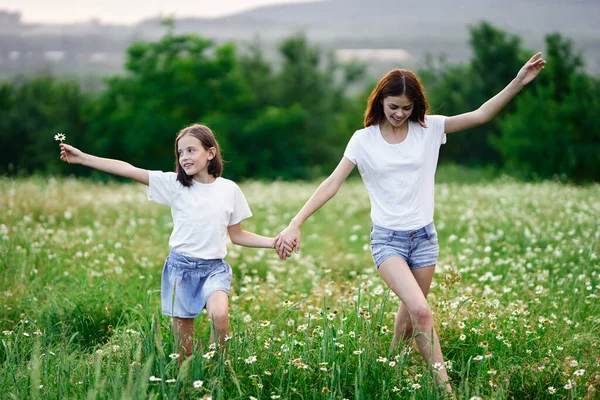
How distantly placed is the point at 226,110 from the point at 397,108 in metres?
43.2

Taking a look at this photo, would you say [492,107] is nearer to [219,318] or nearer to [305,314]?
[219,318]

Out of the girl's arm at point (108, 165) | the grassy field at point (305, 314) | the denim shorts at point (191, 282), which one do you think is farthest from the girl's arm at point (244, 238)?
the girl's arm at point (108, 165)

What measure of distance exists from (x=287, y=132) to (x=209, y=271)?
44065mm

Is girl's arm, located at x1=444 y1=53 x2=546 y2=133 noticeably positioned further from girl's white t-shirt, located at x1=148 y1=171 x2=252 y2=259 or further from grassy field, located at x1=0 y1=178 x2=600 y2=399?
girl's white t-shirt, located at x1=148 y1=171 x2=252 y2=259

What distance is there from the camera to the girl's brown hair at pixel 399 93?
13.9 ft

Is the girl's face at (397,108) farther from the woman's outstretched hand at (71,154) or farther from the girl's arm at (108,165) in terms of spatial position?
the woman's outstretched hand at (71,154)

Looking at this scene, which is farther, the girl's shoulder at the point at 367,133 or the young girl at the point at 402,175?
the girl's shoulder at the point at 367,133

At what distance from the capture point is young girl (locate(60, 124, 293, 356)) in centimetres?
429

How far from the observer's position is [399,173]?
431cm

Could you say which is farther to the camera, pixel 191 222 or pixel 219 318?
pixel 191 222

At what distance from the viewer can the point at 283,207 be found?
1342 cm

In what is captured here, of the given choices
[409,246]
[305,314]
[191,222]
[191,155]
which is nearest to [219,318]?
[191,222]

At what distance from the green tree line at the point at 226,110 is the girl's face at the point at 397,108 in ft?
107

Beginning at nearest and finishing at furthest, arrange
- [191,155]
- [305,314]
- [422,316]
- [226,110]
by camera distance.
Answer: [422,316], [191,155], [305,314], [226,110]
